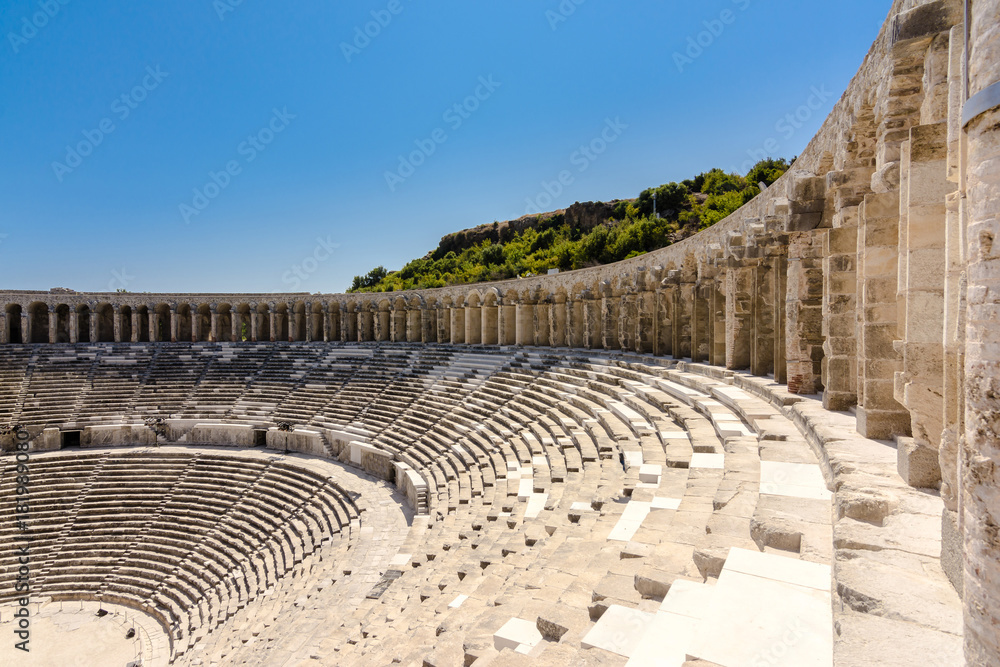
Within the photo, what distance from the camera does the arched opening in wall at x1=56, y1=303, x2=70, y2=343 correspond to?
31.0 m

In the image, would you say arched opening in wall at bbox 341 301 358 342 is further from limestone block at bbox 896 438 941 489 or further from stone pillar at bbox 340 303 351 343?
limestone block at bbox 896 438 941 489

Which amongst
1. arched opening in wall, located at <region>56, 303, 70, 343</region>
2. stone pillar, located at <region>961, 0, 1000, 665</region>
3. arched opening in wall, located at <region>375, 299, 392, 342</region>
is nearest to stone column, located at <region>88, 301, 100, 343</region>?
arched opening in wall, located at <region>56, 303, 70, 343</region>

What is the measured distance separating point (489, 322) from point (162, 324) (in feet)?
70.5

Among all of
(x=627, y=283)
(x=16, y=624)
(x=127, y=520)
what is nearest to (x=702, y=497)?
(x=627, y=283)

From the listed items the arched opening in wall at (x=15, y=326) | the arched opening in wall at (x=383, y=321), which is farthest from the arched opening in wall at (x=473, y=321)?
the arched opening in wall at (x=15, y=326)

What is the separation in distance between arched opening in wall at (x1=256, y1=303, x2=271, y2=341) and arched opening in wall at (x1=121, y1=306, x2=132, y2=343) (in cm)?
733

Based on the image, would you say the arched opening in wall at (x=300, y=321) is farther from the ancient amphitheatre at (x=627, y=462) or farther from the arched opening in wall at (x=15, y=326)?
the arched opening in wall at (x=15, y=326)

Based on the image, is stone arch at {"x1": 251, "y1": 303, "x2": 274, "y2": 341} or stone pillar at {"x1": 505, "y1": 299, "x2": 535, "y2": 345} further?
stone arch at {"x1": 251, "y1": 303, "x2": 274, "y2": 341}

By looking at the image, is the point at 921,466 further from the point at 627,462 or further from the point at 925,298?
the point at 627,462

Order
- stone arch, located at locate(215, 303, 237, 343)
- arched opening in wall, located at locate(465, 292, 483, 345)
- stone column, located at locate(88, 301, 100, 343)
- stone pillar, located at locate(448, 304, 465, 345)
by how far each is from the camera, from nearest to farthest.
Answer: arched opening in wall, located at locate(465, 292, 483, 345)
stone pillar, located at locate(448, 304, 465, 345)
stone column, located at locate(88, 301, 100, 343)
stone arch, located at locate(215, 303, 237, 343)

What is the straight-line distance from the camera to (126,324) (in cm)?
3256

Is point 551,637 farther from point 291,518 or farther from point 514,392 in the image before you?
point 291,518

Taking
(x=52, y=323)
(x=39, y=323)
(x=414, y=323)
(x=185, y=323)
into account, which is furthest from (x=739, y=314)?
(x=39, y=323)

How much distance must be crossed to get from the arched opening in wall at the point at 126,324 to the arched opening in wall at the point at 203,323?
3713mm
